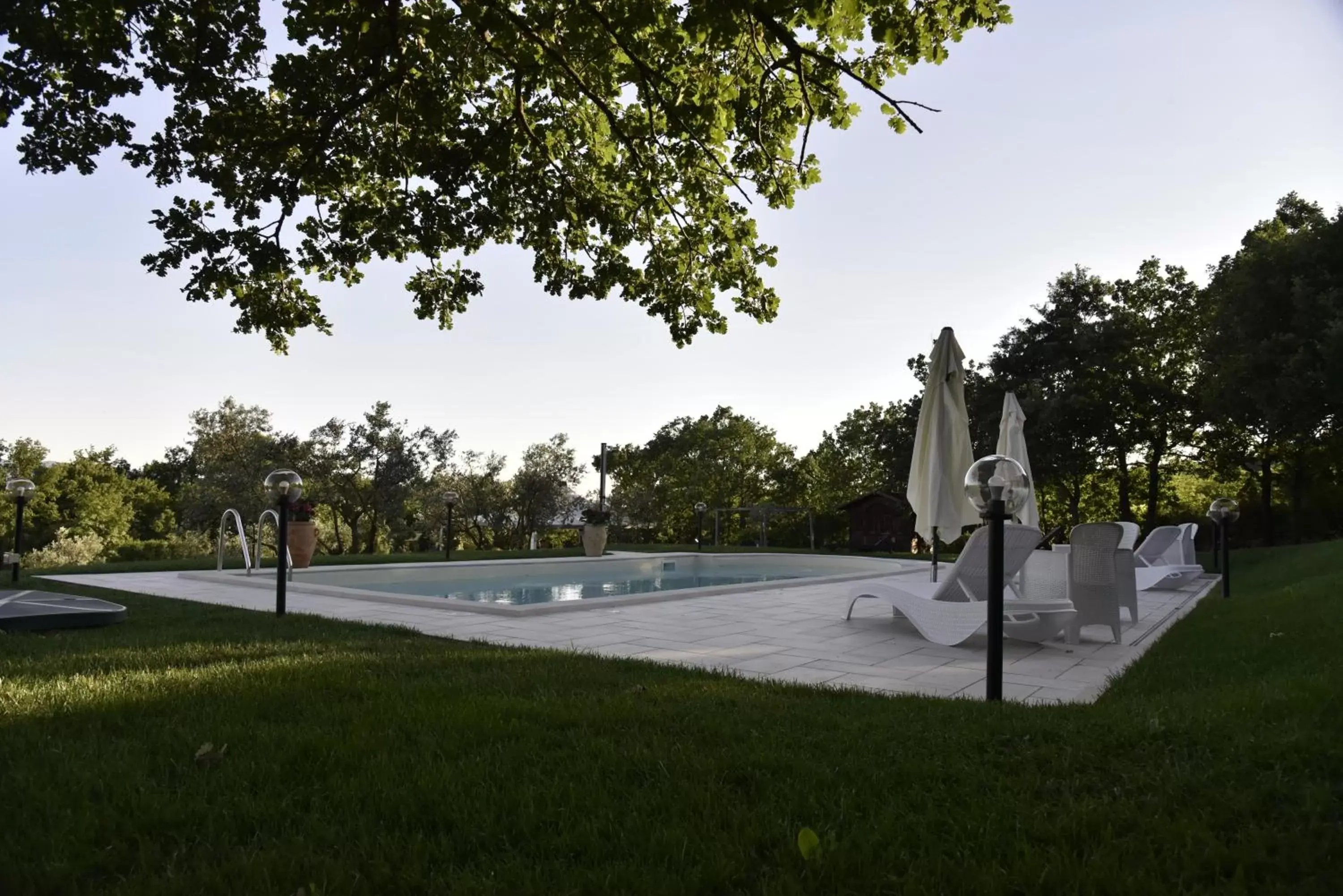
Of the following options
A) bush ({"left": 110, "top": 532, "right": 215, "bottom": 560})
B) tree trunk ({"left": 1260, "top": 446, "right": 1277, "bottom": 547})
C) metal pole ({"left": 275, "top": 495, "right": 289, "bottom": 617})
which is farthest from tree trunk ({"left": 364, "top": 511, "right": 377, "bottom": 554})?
tree trunk ({"left": 1260, "top": 446, "right": 1277, "bottom": 547})

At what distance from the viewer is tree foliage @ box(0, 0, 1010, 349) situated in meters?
4.57

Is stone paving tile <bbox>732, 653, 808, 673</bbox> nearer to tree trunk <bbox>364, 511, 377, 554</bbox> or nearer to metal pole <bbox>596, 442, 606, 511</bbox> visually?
metal pole <bbox>596, 442, 606, 511</bbox>

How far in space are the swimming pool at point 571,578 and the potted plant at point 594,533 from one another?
53 cm

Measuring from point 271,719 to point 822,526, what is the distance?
25052 millimetres

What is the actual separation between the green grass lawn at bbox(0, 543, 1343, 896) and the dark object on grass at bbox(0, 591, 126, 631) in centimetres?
205

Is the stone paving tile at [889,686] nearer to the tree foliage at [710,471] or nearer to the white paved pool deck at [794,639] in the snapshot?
the white paved pool deck at [794,639]

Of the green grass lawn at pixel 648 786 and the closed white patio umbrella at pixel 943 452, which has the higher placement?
the closed white patio umbrella at pixel 943 452

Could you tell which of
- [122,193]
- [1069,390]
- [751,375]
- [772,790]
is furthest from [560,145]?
[751,375]

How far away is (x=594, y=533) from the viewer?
18.0m

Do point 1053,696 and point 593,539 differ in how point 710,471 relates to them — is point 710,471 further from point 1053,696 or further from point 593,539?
point 1053,696

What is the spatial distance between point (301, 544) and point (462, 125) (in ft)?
29.8

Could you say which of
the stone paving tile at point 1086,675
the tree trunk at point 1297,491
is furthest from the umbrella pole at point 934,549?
the tree trunk at point 1297,491

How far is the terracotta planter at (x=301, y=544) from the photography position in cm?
1312

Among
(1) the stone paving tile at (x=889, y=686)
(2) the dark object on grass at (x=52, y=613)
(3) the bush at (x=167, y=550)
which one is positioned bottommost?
(3) the bush at (x=167, y=550)
